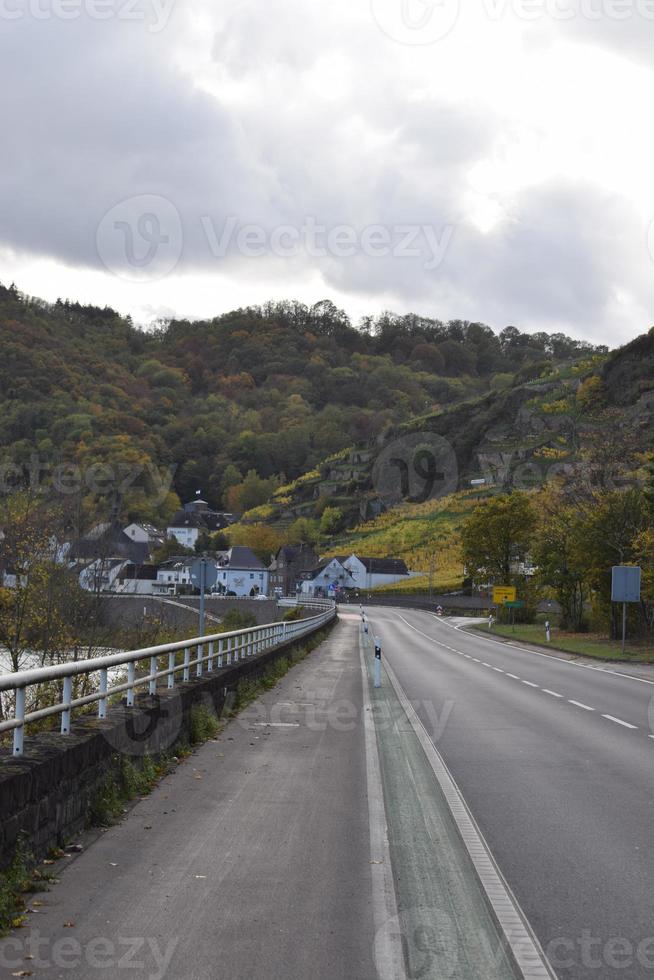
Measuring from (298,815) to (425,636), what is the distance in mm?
50111

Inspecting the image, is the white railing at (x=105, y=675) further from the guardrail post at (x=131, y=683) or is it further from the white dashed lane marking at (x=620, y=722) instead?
the white dashed lane marking at (x=620, y=722)

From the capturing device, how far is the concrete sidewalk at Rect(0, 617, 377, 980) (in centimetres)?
534

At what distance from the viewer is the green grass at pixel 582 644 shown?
41.2 m

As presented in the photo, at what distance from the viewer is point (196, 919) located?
6.01 meters

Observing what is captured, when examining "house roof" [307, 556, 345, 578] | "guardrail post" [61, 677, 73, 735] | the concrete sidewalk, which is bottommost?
the concrete sidewalk

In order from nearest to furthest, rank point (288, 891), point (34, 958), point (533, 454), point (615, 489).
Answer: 1. point (34, 958)
2. point (288, 891)
3. point (615, 489)
4. point (533, 454)

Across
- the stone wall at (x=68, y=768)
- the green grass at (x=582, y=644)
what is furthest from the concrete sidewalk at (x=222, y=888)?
the green grass at (x=582, y=644)

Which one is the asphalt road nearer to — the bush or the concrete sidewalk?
the concrete sidewalk

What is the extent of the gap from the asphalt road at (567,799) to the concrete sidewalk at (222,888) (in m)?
1.07

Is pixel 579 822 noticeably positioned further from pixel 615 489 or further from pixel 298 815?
pixel 615 489

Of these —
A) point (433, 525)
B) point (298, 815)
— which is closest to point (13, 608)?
point (298, 815)

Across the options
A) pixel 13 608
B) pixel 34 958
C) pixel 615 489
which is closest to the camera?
pixel 34 958

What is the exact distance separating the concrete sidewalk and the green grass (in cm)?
3100

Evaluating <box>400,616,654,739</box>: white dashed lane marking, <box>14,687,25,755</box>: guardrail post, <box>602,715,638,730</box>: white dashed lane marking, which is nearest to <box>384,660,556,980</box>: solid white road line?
<box>14,687,25,755</box>: guardrail post
